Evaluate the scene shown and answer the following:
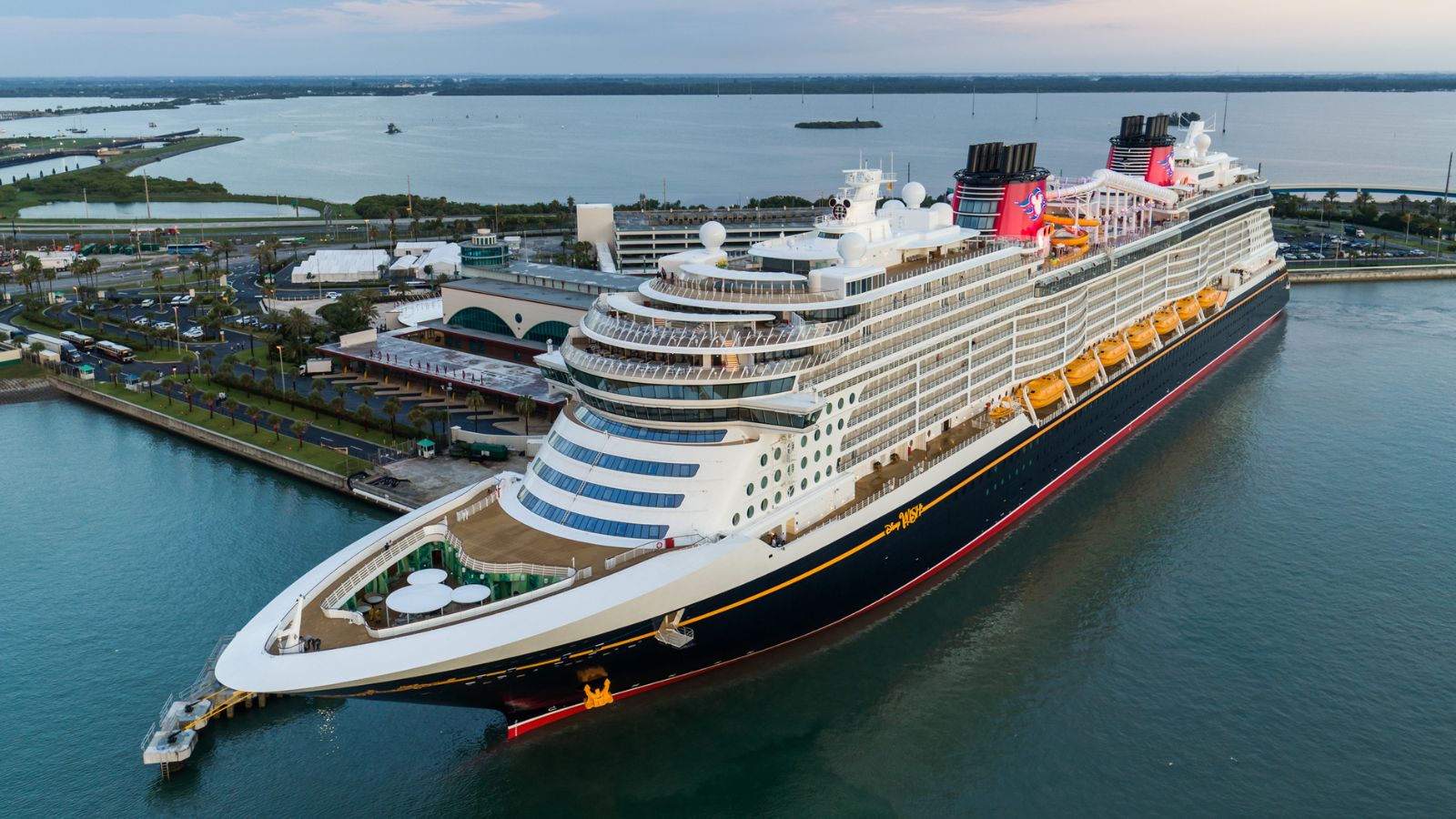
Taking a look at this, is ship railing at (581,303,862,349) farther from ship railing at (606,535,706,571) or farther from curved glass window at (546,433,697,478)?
ship railing at (606,535,706,571)

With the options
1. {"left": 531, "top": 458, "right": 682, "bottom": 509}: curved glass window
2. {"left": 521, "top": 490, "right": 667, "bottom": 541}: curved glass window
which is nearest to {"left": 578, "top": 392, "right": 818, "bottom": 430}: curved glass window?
{"left": 531, "top": 458, "right": 682, "bottom": 509}: curved glass window

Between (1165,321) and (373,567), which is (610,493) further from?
(1165,321)

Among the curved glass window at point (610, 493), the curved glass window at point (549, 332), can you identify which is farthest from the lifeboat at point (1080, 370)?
the curved glass window at point (549, 332)

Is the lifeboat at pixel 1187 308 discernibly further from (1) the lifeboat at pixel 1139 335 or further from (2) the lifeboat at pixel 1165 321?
(1) the lifeboat at pixel 1139 335

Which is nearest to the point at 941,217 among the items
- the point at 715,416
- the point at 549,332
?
the point at 715,416

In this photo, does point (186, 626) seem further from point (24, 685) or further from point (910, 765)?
point (910, 765)

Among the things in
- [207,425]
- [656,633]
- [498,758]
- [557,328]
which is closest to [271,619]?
[498,758]
